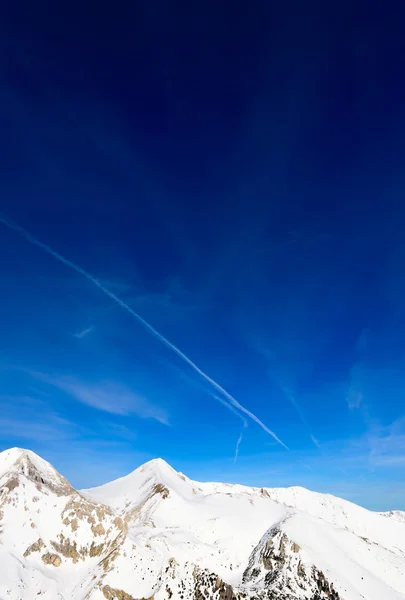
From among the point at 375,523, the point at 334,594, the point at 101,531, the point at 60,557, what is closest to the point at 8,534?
the point at 60,557

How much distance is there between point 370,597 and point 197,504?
61488 mm

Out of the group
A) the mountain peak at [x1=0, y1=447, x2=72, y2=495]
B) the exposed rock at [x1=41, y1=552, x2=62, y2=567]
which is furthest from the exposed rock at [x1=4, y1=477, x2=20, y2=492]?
the exposed rock at [x1=41, y1=552, x2=62, y2=567]

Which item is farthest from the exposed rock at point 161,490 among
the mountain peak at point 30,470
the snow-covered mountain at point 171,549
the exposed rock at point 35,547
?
the exposed rock at point 35,547

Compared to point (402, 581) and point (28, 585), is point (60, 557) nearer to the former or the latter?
point (28, 585)

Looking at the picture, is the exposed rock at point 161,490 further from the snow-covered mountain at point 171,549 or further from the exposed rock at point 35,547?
the exposed rock at point 35,547

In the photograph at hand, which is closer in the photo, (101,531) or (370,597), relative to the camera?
(370,597)

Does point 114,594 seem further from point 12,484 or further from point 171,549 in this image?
point 12,484

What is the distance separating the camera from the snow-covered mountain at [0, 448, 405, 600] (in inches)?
2675

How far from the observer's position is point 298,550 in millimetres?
77250

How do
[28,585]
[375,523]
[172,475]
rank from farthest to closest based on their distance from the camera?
[172,475], [375,523], [28,585]

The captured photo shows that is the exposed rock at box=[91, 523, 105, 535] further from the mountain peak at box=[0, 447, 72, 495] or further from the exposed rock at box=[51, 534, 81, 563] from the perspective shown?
the mountain peak at box=[0, 447, 72, 495]

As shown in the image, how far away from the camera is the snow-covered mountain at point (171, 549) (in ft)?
223

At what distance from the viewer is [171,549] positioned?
78.5m

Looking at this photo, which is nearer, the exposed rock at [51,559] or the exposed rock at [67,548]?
the exposed rock at [51,559]
